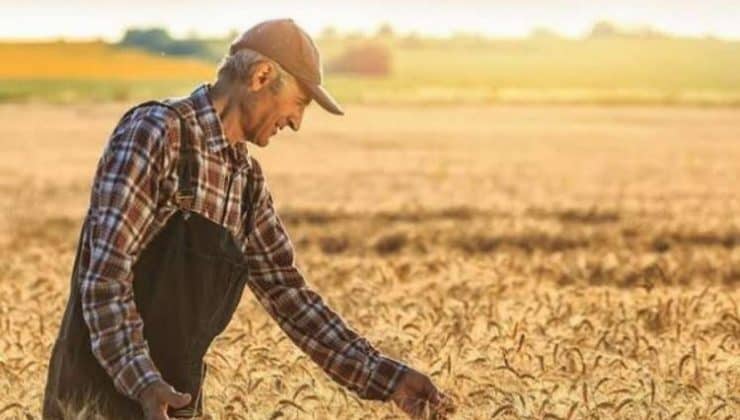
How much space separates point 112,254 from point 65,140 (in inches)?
1542

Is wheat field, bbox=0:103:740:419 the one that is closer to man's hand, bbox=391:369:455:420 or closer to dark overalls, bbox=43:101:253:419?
man's hand, bbox=391:369:455:420

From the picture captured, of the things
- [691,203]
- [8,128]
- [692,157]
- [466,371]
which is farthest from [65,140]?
[466,371]

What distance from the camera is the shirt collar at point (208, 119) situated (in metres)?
6.39

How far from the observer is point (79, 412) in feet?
21.6

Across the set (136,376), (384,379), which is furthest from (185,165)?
(384,379)

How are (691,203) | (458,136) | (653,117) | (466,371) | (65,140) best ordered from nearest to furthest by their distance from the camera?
(466,371) → (691,203) → (65,140) → (458,136) → (653,117)

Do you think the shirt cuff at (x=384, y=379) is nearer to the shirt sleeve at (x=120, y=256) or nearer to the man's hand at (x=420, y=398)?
the man's hand at (x=420, y=398)

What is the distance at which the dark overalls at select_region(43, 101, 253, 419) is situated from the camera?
6441 mm

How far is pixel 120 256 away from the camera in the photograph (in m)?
→ 6.16

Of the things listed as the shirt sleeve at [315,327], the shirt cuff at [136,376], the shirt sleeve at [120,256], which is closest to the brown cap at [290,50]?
the shirt sleeve at [120,256]

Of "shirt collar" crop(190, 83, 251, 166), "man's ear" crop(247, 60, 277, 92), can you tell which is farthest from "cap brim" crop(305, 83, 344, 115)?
"shirt collar" crop(190, 83, 251, 166)

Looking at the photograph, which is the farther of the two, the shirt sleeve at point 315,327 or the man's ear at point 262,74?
the shirt sleeve at point 315,327

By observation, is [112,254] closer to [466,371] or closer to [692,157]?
[466,371]

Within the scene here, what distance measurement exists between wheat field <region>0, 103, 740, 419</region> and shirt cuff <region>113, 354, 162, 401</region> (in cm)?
123
